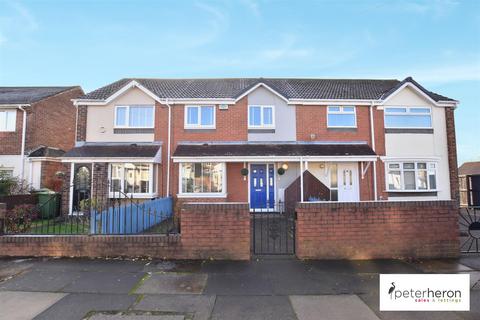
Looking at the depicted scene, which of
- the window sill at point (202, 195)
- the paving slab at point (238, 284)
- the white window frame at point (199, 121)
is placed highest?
the white window frame at point (199, 121)

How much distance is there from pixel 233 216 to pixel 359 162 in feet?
35.7

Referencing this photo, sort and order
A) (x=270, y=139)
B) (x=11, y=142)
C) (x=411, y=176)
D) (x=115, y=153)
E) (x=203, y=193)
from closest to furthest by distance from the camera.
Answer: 1. (x=115, y=153)
2. (x=203, y=193)
3. (x=411, y=176)
4. (x=270, y=139)
5. (x=11, y=142)

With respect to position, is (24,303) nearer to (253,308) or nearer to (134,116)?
(253,308)

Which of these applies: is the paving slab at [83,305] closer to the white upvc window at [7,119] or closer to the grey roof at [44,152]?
the grey roof at [44,152]

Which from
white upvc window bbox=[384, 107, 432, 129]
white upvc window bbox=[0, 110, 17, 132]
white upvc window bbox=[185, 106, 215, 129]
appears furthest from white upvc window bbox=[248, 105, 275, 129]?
white upvc window bbox=[0, 110, 17, 132]

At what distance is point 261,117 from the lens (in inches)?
613

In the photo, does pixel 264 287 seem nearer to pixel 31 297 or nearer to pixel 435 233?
pixel 31 297

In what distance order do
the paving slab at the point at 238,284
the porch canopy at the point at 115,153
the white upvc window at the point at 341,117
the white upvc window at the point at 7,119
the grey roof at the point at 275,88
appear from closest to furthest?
the paving slab at the point at 238,284, the porch canopy at the point at 115,153, the white upvc window at the point at 341,117, the grey roof at the point at 275,88, the white upvc window at the point at 7,119

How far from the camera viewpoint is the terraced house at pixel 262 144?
47.1 feet

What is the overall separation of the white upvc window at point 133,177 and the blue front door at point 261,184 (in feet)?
16.3

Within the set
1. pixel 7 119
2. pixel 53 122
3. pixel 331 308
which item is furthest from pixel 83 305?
pixel 53 122

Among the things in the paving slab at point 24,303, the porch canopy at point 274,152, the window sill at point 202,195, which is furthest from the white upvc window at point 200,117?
the paving slab at point 24,303

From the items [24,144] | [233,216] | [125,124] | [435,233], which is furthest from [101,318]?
[24,144]

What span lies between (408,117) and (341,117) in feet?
11.5
